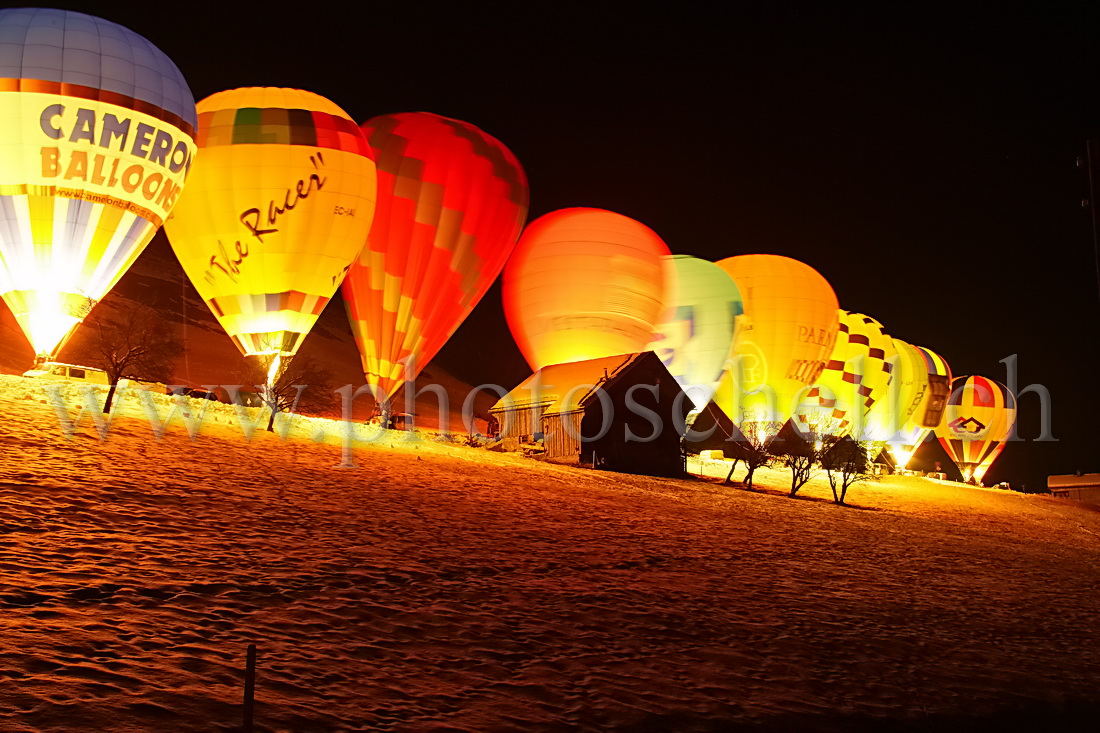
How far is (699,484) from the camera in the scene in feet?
84.2

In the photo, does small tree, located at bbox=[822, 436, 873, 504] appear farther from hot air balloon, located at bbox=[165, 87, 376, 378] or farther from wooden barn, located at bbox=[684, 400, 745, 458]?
hot air balloon, located at bbox=[165, 87, 376, 378]

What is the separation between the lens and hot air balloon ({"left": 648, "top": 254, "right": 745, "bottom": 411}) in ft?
115

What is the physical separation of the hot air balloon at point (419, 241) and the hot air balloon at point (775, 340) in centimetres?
1209

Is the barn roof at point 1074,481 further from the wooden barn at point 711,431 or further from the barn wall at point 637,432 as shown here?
the barn wall at point 637,432

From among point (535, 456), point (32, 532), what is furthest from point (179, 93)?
point (32, 532)

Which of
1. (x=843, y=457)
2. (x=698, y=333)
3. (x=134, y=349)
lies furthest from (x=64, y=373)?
(x=843, y=457)

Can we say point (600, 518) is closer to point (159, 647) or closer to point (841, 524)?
point (841, 524)

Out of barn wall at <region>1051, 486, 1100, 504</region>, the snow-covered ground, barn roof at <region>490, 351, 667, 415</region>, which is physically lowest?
the snow-covered ground

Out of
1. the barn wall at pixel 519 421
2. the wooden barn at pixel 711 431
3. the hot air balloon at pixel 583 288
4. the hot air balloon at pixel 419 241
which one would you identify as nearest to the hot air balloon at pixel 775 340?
the wooden barn at pixel 711 431

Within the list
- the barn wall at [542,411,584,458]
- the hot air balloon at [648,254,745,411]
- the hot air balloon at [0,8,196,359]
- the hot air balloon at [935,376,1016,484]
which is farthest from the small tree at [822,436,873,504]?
the hot air balloon at [935,376,1016,484]

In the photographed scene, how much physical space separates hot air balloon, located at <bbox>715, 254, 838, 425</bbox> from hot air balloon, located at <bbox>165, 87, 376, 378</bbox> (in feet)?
58.1

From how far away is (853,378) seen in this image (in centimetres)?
4375

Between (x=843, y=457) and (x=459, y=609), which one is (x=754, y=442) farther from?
(x=459, y=609)

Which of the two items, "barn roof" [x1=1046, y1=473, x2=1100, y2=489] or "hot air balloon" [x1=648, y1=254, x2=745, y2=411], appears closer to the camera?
"hot air balloon" [x1=648, y1=254, x2=745, y2=411]
